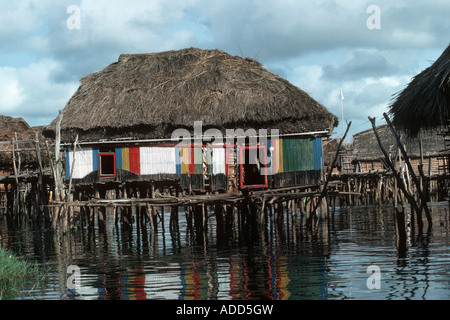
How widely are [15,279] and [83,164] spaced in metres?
12.2

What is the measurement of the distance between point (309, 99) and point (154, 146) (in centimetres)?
587

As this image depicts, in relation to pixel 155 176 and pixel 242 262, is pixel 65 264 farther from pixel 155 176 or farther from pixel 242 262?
pixel 155 176

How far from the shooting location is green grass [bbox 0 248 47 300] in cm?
1064

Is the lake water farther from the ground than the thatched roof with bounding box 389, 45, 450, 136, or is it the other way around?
the thatched roof with bounding box 389, 45, 450, 136

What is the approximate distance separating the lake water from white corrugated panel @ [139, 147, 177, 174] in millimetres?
2614

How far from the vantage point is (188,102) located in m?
23.0

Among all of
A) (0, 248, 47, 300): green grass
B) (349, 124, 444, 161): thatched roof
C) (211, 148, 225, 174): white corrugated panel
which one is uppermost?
(349, 124, 444, 161): thatched roof

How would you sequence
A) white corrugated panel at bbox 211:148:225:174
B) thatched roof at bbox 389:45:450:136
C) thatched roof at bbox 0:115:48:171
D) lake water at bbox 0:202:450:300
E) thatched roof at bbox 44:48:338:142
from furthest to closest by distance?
thatched roof at bbox 0:115:48:171 < white corrugated panel at bbox 211:148:225:174 < thatched roof at bbox 44:48:338:142 < thatched roof at bbox 389:45:450:136 < lake water at bbox 0:202:450:300

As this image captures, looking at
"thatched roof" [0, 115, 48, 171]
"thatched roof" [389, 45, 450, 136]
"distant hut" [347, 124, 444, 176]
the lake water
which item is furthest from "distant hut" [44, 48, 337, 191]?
"distant hut" [347, 124, 444, 176]

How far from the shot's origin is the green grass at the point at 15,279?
34.9 ft

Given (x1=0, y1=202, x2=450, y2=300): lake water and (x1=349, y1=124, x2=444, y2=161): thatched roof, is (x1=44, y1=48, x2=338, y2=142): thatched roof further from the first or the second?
(x1=349, y1=124, x2=444, y2=161): thatched roof

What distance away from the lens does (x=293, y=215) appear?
2542 centimetres

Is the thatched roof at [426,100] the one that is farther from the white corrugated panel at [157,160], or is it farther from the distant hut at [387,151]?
the distant hut at [387,151]
